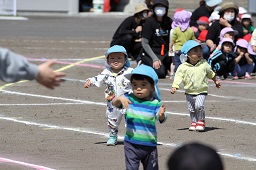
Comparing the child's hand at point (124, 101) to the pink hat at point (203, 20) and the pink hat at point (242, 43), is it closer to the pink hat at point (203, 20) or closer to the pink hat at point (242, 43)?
the pink hat at point (242, 43)

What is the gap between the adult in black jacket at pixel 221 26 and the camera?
1756cm

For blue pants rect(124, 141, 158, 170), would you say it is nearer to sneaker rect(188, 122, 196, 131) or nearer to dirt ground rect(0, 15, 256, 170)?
dirt ground rect(0, 15, 256, 170)

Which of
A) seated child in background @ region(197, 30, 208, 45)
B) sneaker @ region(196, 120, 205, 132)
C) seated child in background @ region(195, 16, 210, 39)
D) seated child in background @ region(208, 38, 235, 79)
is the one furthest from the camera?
seated child in background @ region(195, 16, 210, 39)

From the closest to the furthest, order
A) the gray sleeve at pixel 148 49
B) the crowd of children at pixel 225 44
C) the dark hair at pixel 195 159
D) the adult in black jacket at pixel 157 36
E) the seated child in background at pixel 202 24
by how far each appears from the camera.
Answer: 1. the dark hair at pixel 195 159
2. the gray sleeve at pixel 148 49
3. the adult in black jacket at pixel 157 36
4. the crowd of children at pixel 225 44
5. the seated child in background at pixel 202 24

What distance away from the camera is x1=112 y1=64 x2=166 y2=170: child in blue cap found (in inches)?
291

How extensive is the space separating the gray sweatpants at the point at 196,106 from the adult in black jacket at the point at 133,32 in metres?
7.09

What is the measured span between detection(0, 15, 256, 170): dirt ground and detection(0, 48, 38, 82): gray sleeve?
445 cm

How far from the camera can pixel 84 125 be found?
11.7 metres

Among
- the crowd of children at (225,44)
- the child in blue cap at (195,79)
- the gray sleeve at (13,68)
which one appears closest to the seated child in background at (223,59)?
the crowd of children at (225,44)

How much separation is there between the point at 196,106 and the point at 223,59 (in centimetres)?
585

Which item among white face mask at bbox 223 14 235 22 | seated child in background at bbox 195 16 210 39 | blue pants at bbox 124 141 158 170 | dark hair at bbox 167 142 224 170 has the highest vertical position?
white face mask at bbox 223 14 235 22

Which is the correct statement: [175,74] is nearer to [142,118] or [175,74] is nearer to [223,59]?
[142,118]

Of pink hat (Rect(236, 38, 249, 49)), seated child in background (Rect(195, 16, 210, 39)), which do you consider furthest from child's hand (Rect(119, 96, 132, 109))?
seated child in background (Rect(195, 16, 210, 39))

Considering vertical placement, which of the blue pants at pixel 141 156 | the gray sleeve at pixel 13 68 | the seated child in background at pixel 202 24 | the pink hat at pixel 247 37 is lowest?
the blue pants at pixel 141 156
